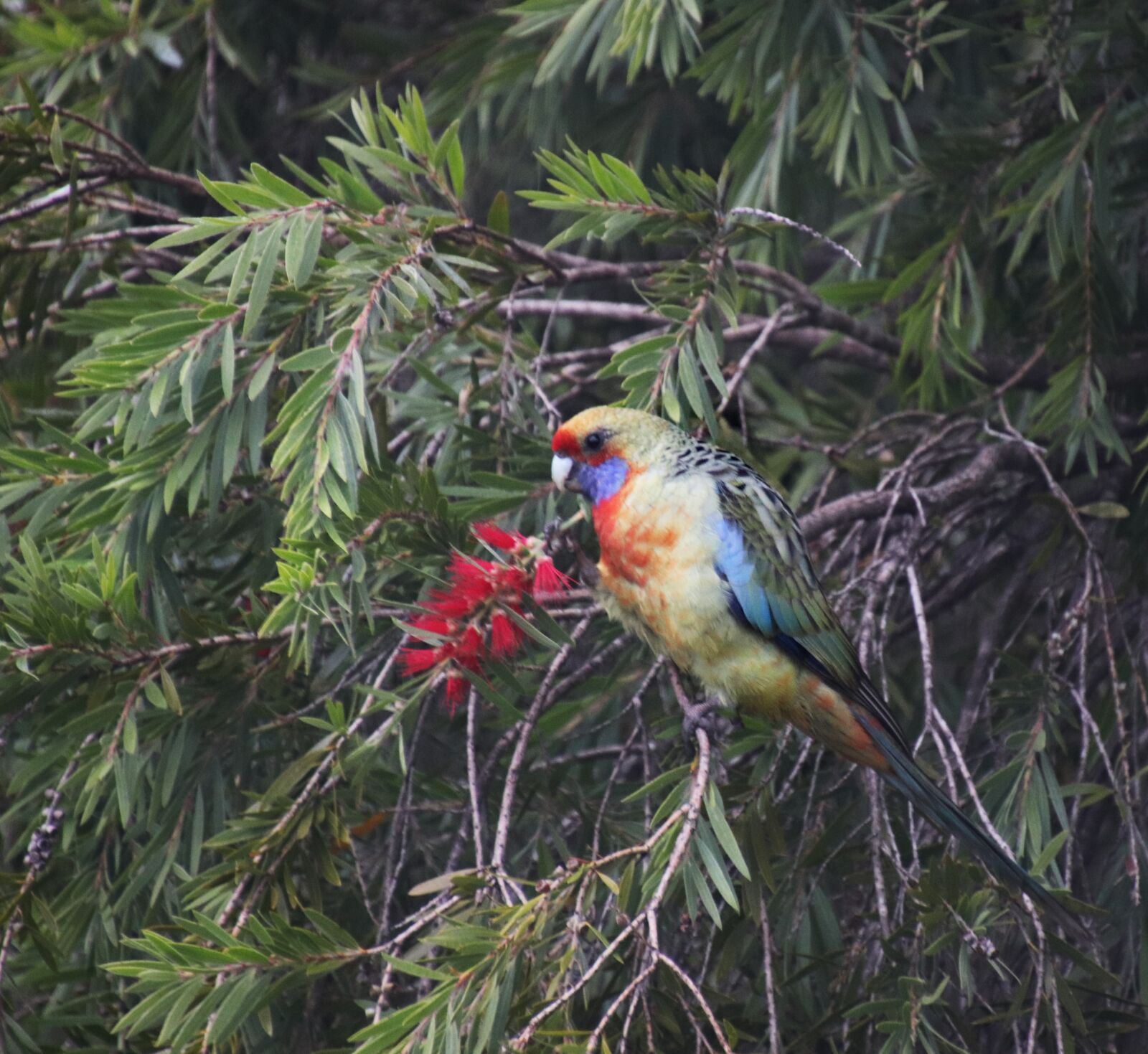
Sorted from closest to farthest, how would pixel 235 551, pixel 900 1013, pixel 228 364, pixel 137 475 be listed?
1. pixel 900 1013
2. pixel 228 364
3. pixel 137 475
4. pixel 235 551

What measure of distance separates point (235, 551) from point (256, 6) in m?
2.05

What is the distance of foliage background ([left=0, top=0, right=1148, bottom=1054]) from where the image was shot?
2.10 m

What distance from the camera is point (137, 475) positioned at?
7.63 feet

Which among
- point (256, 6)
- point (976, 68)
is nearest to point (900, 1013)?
point (976, 68)

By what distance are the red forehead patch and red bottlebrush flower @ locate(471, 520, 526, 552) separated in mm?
353

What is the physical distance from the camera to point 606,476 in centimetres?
256

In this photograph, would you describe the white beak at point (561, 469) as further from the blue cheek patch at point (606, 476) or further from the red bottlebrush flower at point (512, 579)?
the red bottlebrush flower at point (512, 579)

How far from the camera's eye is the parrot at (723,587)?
247 cm

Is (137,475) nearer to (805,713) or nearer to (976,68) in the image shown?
(805,713)

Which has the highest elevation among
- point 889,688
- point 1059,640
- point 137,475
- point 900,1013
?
point 137,475

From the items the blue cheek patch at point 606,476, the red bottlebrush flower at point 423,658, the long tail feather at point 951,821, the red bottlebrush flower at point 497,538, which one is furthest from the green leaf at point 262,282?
the long tail feather at point 951,821

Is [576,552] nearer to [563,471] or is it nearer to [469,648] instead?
[563,471]

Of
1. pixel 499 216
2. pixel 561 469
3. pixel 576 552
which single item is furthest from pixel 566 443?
pixel 499 216

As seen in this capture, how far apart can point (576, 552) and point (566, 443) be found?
0.76ft
